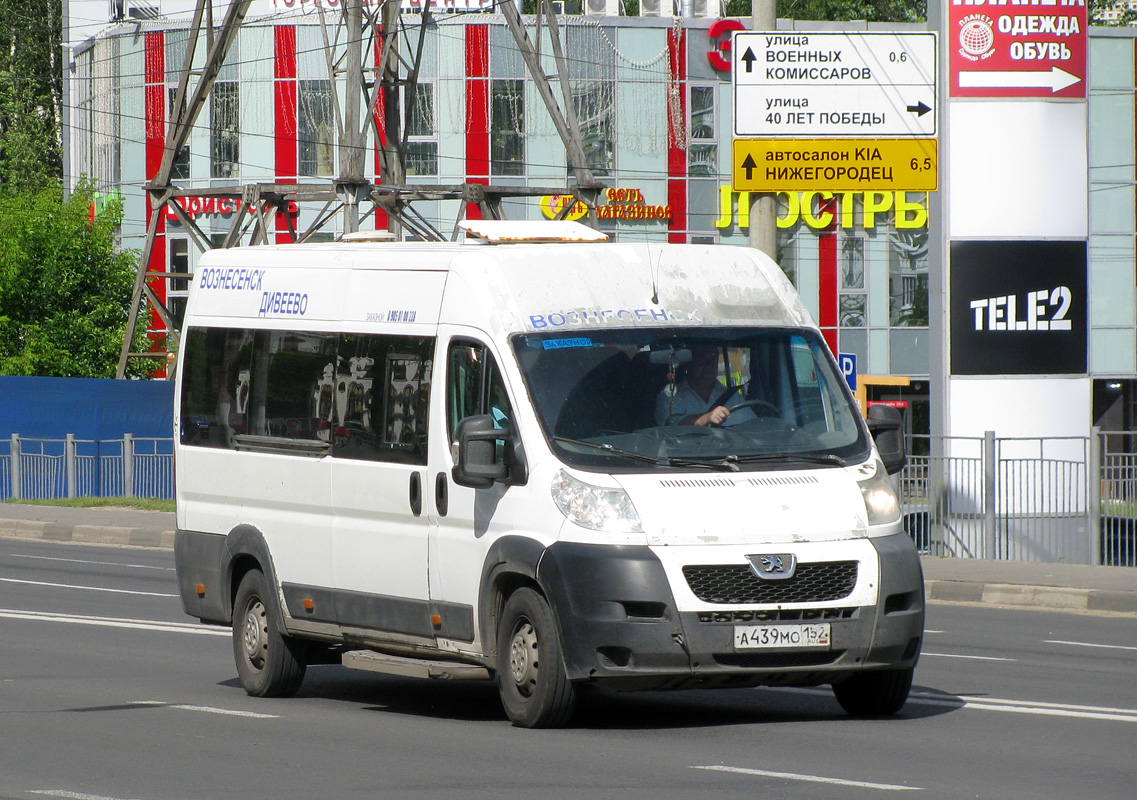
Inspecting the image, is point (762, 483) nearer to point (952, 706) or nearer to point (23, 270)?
point (952, 706)

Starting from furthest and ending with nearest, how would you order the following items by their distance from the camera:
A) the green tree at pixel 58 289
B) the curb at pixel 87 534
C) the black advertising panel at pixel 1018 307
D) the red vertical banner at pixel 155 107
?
the red vertical banner at pixel 155 107, the green tree at pixel 58 289, the curb at pixel 87 534, the black advertising panel at pixel 1018 307

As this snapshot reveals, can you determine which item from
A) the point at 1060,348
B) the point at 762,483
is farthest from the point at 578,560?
the point at 1060,348

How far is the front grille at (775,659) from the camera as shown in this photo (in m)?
8.10

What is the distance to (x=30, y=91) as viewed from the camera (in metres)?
62.3

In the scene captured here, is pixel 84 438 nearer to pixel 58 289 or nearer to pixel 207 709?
pixel 58 289

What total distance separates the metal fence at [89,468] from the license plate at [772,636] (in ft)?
75.2

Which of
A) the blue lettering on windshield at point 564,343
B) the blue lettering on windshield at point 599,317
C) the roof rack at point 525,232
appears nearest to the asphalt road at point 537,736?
the blue lettering on windshield at point 564,343

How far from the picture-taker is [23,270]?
138ft

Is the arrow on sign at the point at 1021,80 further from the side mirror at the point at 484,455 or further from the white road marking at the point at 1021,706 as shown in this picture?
the side mirror at the point at 484,455

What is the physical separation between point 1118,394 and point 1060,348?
28147 millimetres

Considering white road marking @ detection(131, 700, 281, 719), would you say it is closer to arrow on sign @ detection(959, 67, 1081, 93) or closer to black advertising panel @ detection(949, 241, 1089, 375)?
black advertising panel @ detection(949, 241, 1089, 375)

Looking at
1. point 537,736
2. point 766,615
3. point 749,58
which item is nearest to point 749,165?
point 749,58

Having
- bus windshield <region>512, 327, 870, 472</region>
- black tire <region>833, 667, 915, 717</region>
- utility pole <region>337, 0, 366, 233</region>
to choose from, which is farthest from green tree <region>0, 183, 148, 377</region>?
black tire <region>833, 667, 915, 717</region>

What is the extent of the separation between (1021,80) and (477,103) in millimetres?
27521
